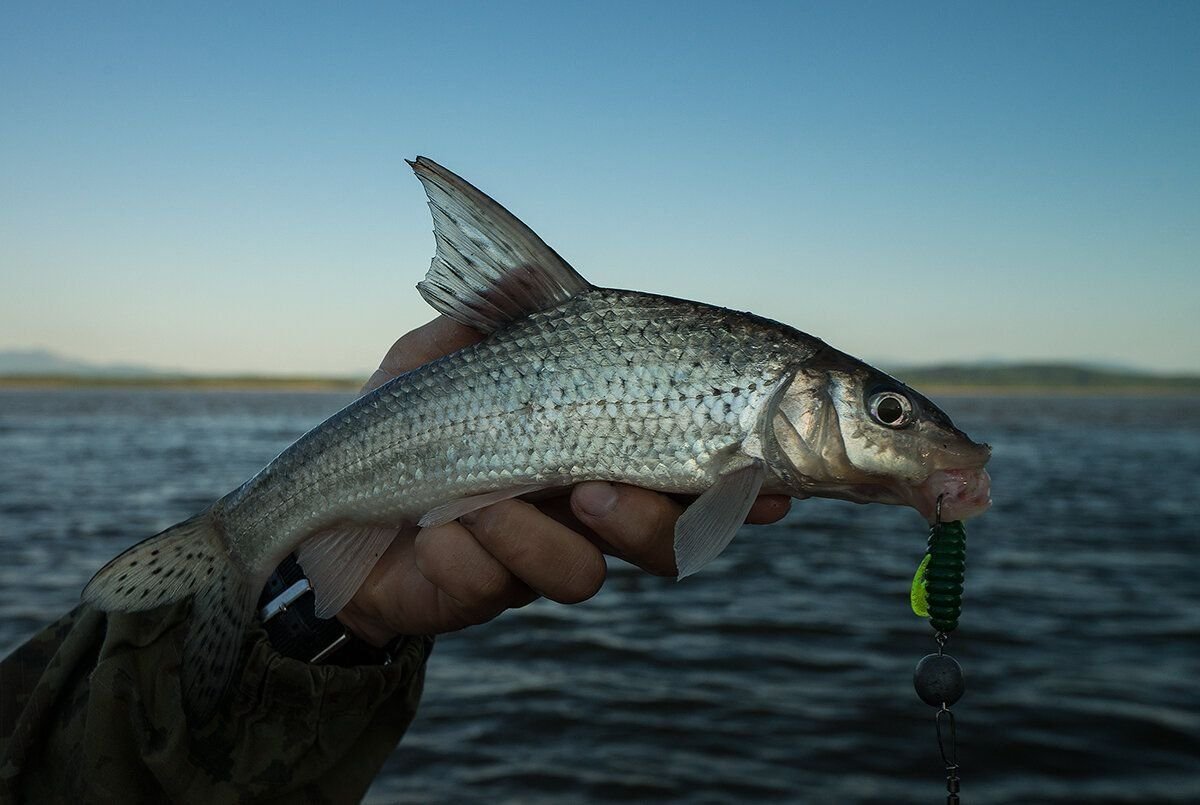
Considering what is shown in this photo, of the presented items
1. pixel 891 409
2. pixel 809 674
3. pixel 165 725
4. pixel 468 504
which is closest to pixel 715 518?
pixel 891 409

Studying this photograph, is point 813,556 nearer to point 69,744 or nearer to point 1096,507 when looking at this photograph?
point 1096,507

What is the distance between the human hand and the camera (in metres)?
3.28

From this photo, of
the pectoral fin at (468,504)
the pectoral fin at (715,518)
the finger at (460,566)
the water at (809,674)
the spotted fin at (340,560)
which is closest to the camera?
the pectoral fin at (715,518)

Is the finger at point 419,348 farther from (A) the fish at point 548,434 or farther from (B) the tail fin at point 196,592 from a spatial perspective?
(B) the tail fin at point 196,592

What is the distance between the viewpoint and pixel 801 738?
870 centimetres

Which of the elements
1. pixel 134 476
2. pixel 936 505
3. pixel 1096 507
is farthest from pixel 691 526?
pixel 134 476

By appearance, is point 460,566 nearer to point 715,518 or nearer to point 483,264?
point 715,518

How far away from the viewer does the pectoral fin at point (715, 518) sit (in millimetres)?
2998

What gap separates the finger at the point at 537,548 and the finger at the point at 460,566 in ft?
0.12

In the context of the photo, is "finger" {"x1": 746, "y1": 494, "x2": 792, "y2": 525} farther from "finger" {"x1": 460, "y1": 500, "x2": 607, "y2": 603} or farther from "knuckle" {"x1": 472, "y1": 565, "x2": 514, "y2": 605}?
"knuckle" {"x1": 472, "y1": 565, "x2": 514, "y2": 605}

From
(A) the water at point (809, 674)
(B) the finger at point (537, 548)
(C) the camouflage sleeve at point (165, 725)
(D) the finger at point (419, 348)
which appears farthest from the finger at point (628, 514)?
(A) the water at point (809, 674)

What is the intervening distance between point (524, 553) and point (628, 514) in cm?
41

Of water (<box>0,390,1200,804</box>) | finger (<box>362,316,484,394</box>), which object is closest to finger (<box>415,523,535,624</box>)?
finger (<box>362,316,484,394</box>)

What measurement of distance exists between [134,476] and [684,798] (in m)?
26.1
